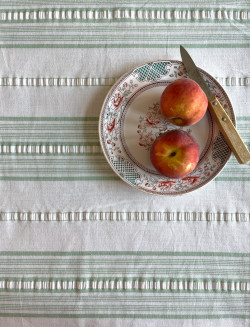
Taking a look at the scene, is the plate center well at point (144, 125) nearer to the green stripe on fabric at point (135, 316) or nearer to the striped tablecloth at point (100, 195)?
the striped tablecloth at point (100, 195)

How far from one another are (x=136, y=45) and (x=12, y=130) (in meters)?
0.30

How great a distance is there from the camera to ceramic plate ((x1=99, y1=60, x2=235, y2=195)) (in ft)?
2.04

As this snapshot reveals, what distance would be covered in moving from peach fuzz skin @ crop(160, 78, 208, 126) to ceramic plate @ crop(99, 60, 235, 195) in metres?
0.04

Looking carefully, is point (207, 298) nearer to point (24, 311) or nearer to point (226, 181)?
point (226, 181)

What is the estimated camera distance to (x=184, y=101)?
0.57 m

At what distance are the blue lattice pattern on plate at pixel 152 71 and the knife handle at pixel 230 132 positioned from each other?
11 cm

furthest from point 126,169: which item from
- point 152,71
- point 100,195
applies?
point 152,71

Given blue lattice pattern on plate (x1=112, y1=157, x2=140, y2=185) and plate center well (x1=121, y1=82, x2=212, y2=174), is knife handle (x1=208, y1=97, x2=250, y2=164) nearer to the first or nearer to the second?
plate center well (x1=121, y1=82, x2=212, y2=174)

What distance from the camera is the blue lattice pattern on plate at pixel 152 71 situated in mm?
626

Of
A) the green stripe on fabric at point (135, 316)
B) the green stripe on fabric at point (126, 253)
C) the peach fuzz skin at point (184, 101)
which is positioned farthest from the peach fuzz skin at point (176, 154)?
the green stripe on fabric at point (135, 316)

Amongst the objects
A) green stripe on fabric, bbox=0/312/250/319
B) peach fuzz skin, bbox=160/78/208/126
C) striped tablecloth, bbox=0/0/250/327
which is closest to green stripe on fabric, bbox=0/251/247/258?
striped tablecloth, bbox=0/0/250/327

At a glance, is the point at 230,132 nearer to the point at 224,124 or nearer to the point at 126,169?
the point at 224,124

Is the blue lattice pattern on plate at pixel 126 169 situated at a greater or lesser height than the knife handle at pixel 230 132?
lesser

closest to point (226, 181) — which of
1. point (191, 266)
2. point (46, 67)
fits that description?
point (191, 266)
